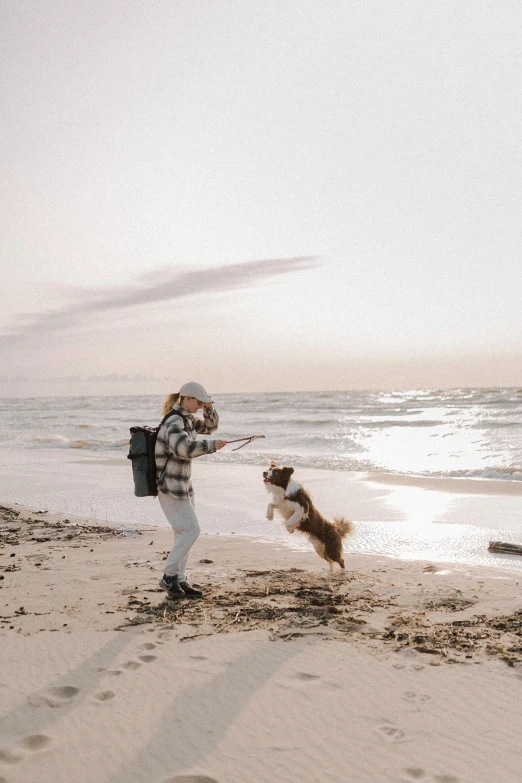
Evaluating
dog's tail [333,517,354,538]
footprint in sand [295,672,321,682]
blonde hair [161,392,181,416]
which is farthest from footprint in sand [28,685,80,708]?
dog's tail [333,517,354,538]

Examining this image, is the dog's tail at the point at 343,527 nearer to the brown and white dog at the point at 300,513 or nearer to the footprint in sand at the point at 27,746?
the brown and white dog at the point at 300,513

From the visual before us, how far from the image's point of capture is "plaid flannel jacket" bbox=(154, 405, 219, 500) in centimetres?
606

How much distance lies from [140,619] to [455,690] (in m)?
2.94

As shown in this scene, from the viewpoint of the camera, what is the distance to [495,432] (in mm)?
28766

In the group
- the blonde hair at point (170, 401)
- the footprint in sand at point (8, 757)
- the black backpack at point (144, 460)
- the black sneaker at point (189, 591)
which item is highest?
the blonde hair at point (170, 401)

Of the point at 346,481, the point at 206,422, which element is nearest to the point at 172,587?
the point at 206,422

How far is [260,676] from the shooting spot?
185 inches

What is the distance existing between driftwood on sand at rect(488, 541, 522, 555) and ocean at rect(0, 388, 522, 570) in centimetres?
14

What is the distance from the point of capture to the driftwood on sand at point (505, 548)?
8.57 meters

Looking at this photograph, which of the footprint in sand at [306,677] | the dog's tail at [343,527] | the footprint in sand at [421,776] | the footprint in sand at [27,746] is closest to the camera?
the footprint in sand at [421,776]

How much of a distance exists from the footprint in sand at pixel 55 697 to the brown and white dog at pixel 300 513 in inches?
123

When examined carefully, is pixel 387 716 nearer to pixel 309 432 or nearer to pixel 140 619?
pixel 140 619

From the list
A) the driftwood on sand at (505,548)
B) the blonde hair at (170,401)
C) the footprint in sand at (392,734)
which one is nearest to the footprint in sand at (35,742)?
the footprint in sand at (392,734)

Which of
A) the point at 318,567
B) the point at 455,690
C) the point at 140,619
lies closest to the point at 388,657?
the point at 455,690
